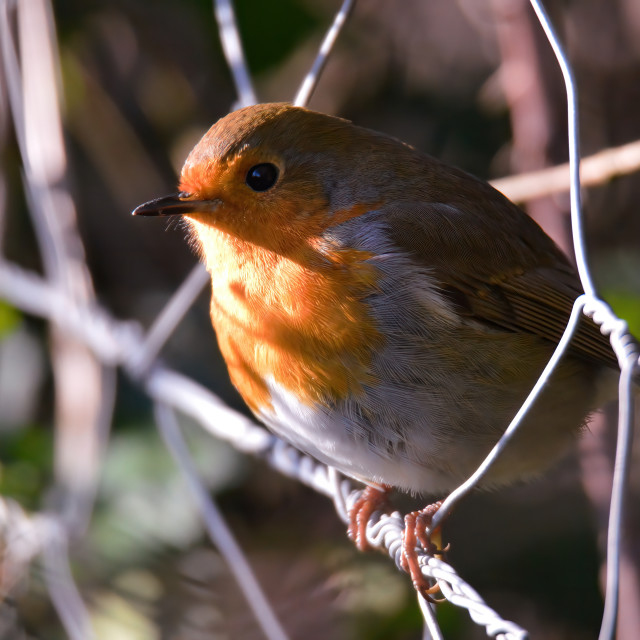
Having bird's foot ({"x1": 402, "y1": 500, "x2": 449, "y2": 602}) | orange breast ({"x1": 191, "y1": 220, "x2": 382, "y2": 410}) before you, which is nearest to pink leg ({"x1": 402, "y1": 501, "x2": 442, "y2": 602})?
bird's foot ({"x1": 402, "y1": 500, "x2": 449, "y2": 602})

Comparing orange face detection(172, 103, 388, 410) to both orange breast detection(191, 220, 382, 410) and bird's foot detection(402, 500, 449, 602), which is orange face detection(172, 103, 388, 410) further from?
bird's foot detection(402, 500, 449, 602)

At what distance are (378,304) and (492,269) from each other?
16.8 inches

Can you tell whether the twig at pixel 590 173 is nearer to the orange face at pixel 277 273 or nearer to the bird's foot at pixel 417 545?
the orange face at pixel 277 273

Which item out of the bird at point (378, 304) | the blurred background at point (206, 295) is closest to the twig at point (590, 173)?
the bird at point (378, 304)

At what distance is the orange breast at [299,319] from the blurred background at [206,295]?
102cm

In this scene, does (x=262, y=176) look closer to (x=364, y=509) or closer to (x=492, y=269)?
(x=492, y=269)

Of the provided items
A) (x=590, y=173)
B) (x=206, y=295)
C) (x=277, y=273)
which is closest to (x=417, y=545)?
(x=277, y=273)

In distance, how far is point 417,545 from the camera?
192cm

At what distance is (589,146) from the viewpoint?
397 centimetres

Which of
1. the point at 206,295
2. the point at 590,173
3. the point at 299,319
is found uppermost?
the point at 206,295

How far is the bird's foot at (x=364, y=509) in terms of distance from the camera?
2344 millimetres

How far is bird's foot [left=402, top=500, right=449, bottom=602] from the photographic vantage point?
1.87 m

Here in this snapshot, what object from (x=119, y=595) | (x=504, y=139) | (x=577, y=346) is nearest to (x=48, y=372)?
(x=119, y=595)

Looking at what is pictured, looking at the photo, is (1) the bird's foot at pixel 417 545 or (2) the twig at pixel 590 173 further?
(2) the twig at pixel 590 173
